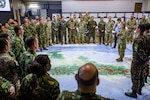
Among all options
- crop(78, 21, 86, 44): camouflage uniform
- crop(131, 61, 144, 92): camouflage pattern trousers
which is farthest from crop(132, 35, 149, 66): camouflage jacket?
crop(78, 21, 86, 44): camouflage uniform

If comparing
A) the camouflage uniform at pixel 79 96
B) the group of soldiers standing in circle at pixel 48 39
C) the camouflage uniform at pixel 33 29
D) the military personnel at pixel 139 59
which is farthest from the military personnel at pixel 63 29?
the camouflage uniform at pixel 79 96

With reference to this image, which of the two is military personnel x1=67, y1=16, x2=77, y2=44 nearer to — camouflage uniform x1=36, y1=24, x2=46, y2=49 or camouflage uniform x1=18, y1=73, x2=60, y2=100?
camouflage uniform x1=36, y1=24, x2=46, y2=49

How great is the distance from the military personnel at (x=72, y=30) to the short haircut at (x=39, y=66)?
7.40 meters

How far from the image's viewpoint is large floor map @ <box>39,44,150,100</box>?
13.4ft

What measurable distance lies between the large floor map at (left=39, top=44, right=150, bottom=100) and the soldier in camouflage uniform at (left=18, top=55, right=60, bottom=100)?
2.22m

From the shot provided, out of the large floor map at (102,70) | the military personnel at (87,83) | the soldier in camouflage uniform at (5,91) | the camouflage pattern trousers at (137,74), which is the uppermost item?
the military personnel at (87,83)

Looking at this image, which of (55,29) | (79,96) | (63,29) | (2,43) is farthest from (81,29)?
(79,96)

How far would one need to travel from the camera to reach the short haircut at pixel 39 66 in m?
1.77

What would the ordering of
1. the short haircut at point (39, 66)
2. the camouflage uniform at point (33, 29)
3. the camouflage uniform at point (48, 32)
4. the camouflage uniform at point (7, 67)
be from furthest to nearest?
the camouflage uniform at point (48, 32) < the camouflage uniform at point (33, 29) < the camouflage uniform at point (7, 67) < the short haircut at point (39, 66)

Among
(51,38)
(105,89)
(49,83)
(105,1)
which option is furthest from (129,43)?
(49,83)

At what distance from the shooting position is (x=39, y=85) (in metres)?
1.81

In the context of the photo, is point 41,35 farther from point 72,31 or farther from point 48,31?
point 72,31

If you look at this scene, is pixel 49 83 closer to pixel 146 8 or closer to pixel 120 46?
pixel 120 46

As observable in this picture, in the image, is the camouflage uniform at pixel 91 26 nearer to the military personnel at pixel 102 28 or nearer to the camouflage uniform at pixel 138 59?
the military personnel at pixel 102 28
